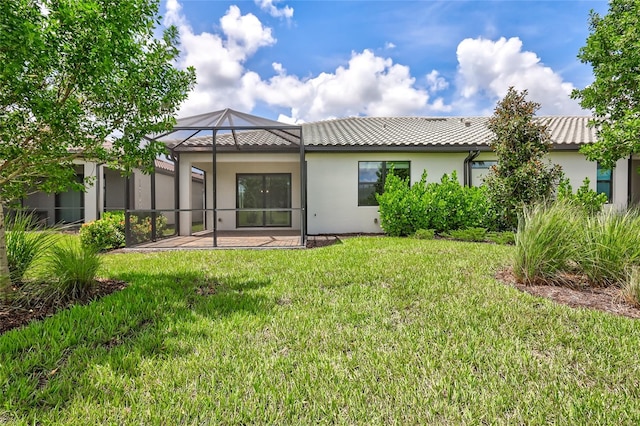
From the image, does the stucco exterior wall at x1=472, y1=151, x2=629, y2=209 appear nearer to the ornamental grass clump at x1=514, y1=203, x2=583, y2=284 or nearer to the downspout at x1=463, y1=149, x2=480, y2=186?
Answer: the downspout at x1=463, y1=149, x2=480, y2=186

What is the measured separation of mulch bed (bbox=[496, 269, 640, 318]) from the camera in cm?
353

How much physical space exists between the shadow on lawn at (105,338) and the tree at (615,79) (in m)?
7.88

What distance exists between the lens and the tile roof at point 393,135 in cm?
1066

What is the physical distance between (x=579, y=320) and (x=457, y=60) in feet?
42.3

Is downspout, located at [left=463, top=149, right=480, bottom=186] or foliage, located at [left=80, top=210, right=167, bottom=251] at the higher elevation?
downspout, located at [left=463, top=149, right=480, bottom=186]

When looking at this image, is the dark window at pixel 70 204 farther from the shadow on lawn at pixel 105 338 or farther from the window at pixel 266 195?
the shadow on lawn at pixel 105 338

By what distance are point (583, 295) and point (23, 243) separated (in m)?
8.03

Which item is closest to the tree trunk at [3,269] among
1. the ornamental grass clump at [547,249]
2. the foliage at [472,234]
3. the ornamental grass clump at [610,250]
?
the ornamental grass clump at [547,249]

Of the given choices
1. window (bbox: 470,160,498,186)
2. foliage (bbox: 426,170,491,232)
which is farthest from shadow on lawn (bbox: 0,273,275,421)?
window (bbox: 470,160,498,186)

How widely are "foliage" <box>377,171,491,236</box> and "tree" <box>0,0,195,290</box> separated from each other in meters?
Answer: 7.09

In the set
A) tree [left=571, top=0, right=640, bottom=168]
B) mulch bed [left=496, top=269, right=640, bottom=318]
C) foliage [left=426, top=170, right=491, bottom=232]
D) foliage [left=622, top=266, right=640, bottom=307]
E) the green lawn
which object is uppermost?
tree [left=571, top=0, right=640, bottom=168]

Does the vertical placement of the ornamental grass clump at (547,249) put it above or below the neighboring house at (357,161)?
below

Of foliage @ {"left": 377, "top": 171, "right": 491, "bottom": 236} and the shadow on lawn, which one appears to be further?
foliage @ {"left": 377, "top": 171, "right": 491, "bottom": 236}

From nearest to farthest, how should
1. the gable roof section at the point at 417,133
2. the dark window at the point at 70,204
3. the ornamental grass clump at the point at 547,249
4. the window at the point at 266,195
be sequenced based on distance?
the ornamental grass clump at the point at 547,249 → the gable roof section at the point at 417,133 → the window at the point at 266,195 → the dark window at the point at 70,204
